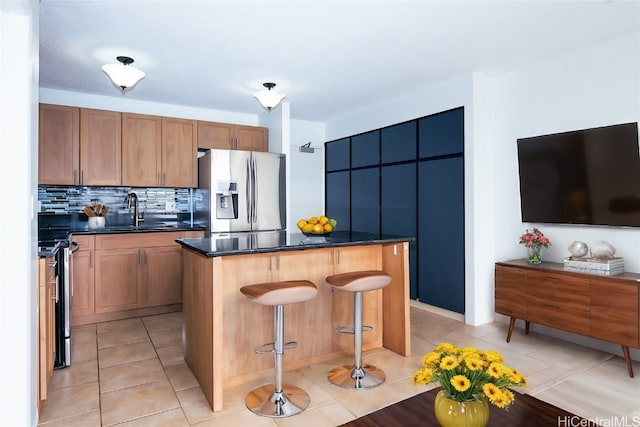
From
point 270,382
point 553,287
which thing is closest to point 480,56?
point 553,287

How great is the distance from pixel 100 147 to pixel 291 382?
11.2ft

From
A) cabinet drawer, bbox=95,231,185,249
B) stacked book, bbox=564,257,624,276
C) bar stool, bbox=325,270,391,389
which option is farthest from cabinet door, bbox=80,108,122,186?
stacked book, bbox=564,257,624,276

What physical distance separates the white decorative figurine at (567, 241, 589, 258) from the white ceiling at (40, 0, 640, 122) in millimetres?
1621

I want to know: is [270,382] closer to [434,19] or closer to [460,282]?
[460,282]

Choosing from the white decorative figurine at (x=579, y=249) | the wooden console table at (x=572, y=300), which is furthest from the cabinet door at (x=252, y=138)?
the white decorative figurine at (x=579, y=249)

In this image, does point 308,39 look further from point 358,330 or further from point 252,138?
point 252,138

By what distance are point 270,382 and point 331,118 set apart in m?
4.21

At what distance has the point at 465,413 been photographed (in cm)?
126

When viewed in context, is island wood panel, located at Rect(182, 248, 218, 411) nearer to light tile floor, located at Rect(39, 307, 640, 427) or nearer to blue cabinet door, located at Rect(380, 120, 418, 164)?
light tile floor, located at Rect(39, 307, 640, 427)

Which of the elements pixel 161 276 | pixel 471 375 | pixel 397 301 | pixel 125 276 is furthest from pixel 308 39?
pixel 125 276

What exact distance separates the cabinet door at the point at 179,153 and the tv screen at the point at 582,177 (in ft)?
12.1

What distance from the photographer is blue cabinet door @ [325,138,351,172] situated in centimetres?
576

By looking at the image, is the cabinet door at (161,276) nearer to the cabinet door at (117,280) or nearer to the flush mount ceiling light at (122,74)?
the cabinet door at (117,280)

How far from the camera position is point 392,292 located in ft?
10.5
